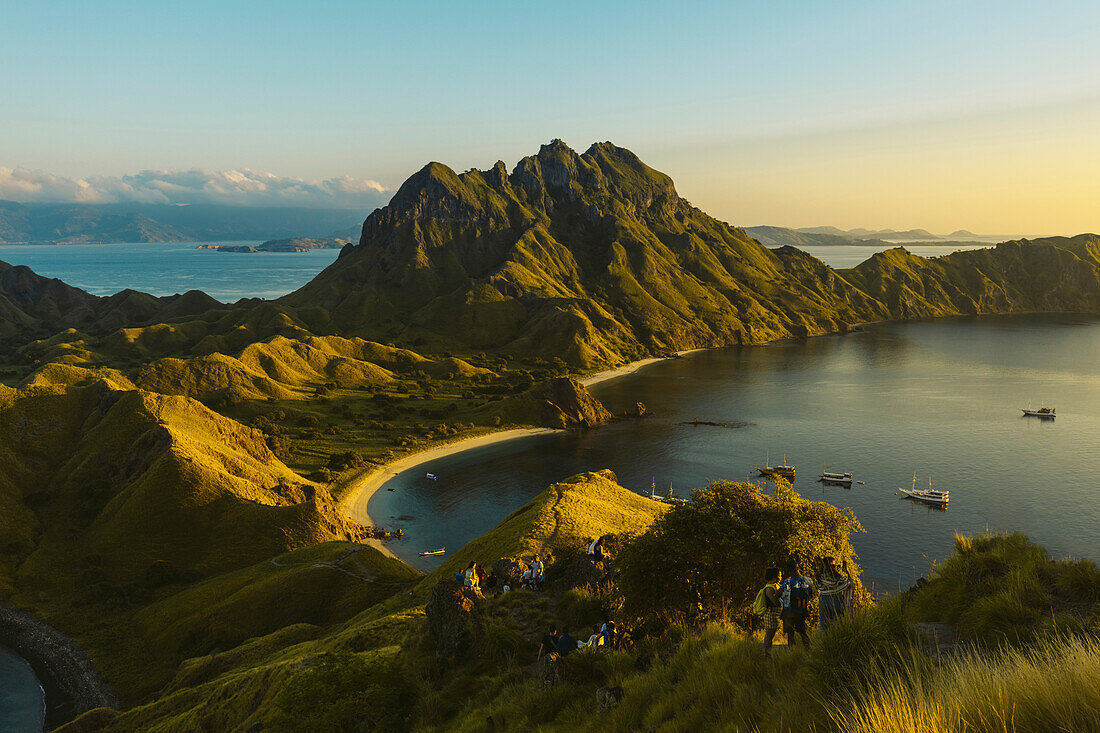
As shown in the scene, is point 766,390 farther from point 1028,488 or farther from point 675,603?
point 675,603

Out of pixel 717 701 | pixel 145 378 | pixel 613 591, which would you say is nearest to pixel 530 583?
pixel 613 591

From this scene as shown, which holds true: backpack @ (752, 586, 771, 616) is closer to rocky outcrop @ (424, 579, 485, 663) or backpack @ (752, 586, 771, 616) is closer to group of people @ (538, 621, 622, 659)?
group of people @ (538, 621, 622, 659)

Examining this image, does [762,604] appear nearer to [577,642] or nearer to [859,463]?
[577,642]

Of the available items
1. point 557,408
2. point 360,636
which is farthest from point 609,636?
point 557,408

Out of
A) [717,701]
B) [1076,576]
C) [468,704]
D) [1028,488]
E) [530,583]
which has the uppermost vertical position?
[1076,576]

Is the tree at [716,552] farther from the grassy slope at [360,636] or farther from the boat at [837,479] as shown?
the boat at [837,479]
